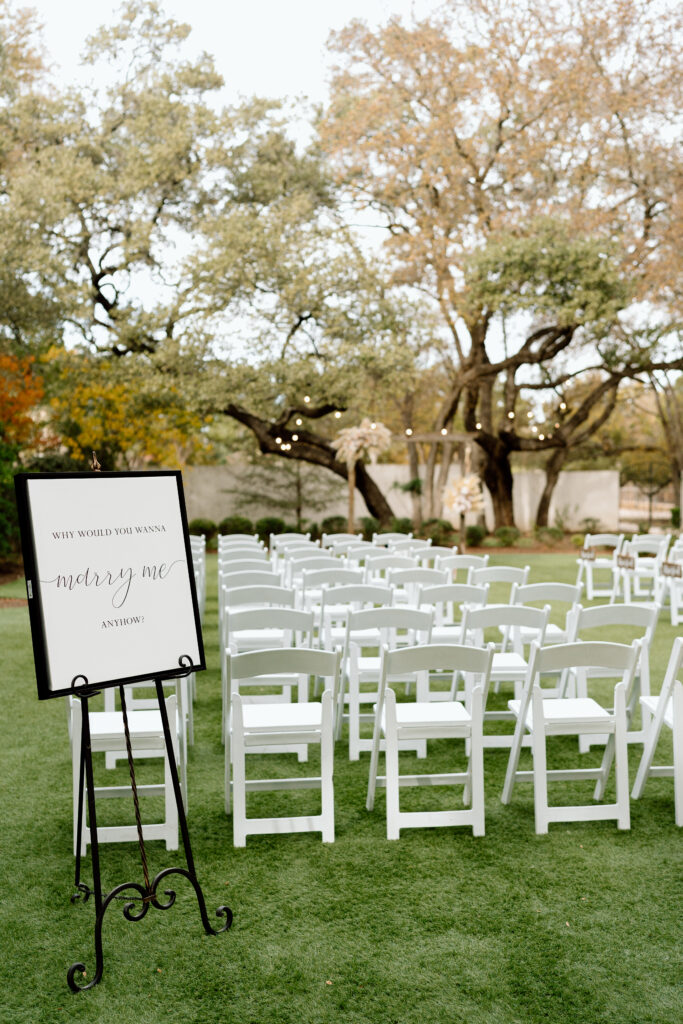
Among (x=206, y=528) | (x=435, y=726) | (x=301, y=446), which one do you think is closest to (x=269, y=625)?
(x=435, y=726)

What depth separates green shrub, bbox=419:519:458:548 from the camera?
20562 millimetres

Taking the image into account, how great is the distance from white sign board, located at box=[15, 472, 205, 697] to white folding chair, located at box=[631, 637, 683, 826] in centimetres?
225

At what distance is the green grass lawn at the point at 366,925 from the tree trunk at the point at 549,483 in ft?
65.5

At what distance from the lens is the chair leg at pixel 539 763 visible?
4.21m

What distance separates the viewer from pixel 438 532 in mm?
20734

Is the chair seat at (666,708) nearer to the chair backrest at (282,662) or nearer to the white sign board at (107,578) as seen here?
the chair backrest at (282,662)

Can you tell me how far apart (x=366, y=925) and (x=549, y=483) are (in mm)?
21951

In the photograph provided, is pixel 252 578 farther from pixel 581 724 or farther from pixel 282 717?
A: pixel 581 724

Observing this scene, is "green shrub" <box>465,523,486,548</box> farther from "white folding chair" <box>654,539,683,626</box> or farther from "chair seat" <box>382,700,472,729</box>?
"chair seat" <box>382,700,472,729</box>

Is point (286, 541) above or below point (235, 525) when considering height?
above

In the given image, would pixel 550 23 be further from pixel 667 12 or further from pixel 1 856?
pixel 1 856

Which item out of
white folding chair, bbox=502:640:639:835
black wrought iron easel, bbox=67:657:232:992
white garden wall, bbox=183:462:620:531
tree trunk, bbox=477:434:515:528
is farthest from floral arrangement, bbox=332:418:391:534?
black wrought iron easel, bbox=67:657:232:992

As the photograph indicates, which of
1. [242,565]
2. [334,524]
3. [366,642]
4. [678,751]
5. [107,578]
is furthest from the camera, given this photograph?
[334,524]

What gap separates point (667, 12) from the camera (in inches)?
766
